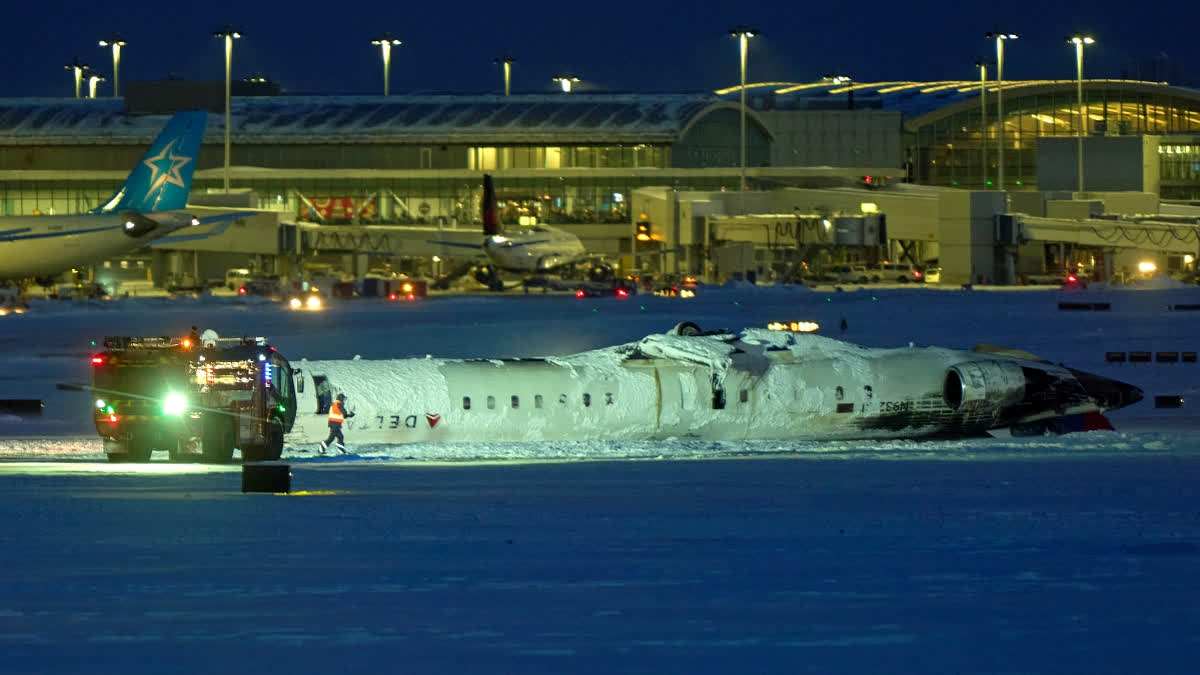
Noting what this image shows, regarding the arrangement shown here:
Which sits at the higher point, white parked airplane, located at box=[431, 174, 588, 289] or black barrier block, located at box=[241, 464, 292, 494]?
white parked airplane, located at box=[431, 174, 588, 289]

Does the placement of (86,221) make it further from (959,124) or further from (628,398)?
(959,124)

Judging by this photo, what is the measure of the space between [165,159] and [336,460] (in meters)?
Result: 62.0

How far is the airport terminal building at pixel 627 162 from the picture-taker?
13838cm

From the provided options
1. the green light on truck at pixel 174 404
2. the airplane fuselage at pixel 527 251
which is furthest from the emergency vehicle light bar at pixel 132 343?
the airplane fuselage at pixel 527 251

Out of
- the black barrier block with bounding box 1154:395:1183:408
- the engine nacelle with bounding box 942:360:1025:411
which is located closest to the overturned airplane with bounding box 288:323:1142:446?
the engine nacelle with bounding box 942:360:1025:411

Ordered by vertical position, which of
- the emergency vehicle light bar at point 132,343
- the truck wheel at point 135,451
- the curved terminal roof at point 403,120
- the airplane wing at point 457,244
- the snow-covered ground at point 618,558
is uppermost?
the curved terminal roof at point 403,120

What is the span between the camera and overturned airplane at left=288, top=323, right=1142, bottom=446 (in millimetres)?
35281

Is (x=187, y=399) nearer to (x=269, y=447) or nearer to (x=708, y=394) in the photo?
(x=269, y=447)

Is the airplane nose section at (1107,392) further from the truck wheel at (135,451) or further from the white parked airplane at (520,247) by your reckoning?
the white parked airplane at (520,247)

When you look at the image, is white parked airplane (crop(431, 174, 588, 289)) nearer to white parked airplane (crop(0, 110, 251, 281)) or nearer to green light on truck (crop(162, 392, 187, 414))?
white parked airplane (crop(0, 110, 251, 281))

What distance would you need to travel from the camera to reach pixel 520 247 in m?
127

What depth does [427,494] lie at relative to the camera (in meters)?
25.4

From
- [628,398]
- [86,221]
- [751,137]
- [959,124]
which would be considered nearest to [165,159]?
[86,221]

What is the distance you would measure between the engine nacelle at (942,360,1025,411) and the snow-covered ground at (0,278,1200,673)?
96 cm
